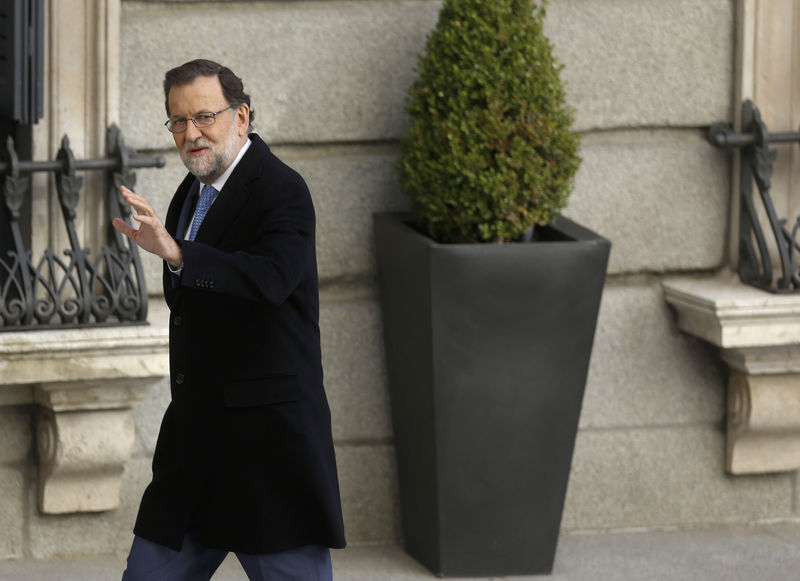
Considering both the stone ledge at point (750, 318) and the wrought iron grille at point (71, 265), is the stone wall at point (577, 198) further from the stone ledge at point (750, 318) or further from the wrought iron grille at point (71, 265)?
the stone ledge at point (750, 318)

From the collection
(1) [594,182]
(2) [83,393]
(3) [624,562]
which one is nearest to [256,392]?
(2) [83,393]

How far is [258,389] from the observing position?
307cm

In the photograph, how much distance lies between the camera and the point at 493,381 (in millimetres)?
4656

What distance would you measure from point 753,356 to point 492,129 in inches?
52.8

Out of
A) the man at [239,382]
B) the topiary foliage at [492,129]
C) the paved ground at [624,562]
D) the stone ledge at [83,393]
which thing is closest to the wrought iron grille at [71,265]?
the stone ledge at [83,393]

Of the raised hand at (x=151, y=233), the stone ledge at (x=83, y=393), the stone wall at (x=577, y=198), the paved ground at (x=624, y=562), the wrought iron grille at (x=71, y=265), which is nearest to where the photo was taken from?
the raised hand at (x=151, y=233)

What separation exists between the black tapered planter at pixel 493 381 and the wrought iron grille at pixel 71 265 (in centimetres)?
91

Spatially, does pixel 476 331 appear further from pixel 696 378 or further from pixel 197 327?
pixel 197 327

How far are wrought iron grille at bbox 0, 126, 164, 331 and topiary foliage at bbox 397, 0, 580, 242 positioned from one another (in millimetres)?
986

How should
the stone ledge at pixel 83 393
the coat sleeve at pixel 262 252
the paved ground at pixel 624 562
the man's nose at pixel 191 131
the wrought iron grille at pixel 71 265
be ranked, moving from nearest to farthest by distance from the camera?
the coat sleeve at pixel 262 252
the man's nose at pixel 191 131
the stone ledge at pixel 83 393
the wrought iron grille at pixel 71 265
the paved ground at pixel 624 562

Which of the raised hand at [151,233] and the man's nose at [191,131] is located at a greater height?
the man's nose at [191,131]

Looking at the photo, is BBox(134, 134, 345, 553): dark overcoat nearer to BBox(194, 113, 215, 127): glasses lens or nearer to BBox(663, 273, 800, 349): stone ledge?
BBox(194, 113, 215, 127): glasses lens

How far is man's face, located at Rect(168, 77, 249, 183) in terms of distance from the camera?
3.03 metres

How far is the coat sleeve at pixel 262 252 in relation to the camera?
9.37 ft
